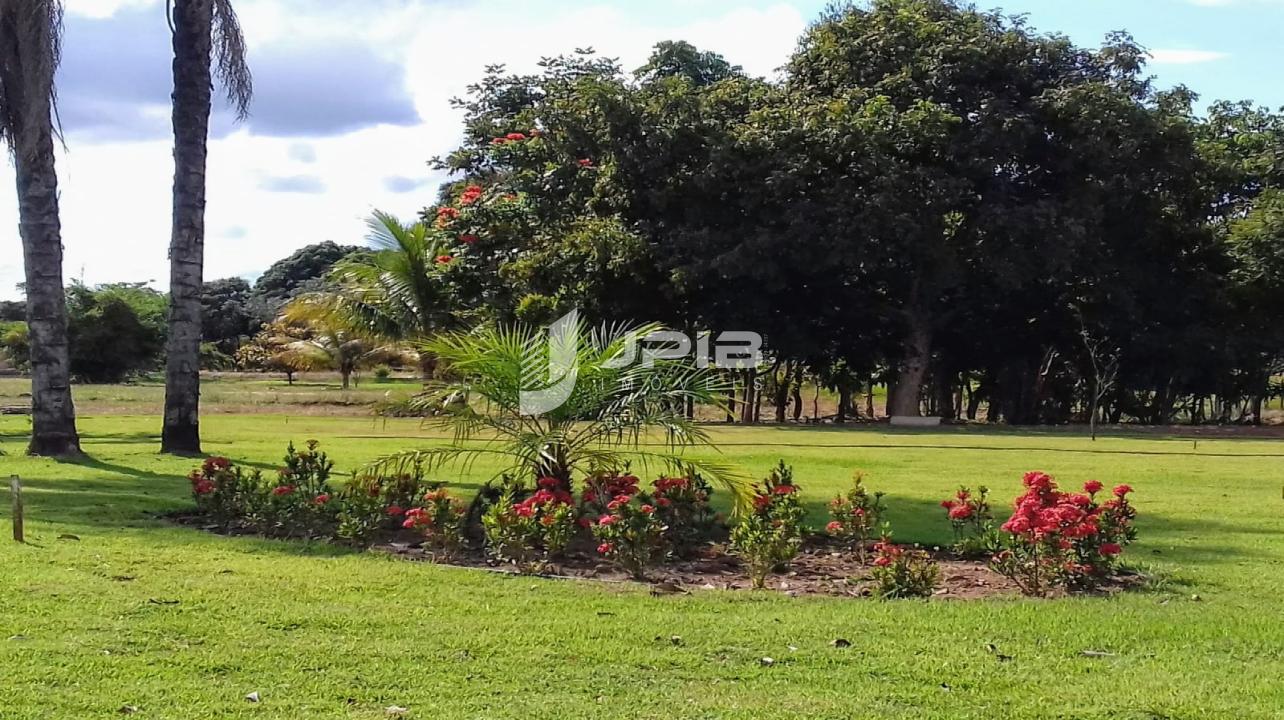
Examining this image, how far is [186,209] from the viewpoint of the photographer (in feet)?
50.1

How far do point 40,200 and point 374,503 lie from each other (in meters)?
9.26

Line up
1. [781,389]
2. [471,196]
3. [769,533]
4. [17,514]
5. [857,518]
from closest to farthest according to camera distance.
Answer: [769,533], [17,514], [857,518], [471,196], [781,389]

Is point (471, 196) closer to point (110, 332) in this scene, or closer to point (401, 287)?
point (401, 287)

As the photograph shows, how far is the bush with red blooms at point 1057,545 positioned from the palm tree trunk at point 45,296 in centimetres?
1220

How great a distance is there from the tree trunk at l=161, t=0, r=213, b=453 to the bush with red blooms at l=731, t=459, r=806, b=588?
987cm

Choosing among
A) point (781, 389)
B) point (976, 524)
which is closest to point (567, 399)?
point (976, 524)

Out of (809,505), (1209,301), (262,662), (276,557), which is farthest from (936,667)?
(1209,301)

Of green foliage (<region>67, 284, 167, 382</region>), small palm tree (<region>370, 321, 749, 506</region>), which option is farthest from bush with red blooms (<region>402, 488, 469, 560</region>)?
green foliage (<region>67, 284, 167, 382</region>)

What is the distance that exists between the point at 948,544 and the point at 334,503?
4.36 meters

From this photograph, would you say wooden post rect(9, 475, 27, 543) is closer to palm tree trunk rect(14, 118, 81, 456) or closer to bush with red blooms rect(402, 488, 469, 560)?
bush with red blooms rect(402, 488, 469, 560)

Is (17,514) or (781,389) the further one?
(781,389)

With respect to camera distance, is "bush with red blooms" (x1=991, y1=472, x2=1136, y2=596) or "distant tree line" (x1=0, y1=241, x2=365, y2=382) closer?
"bush with red blooms" (x1=991, y1=472, x2=1136, y2=596)

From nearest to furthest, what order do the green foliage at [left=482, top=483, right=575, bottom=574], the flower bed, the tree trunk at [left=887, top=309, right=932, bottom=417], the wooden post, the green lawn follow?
the green lawn < the flower bed < the green foliage at [left=482, top=483, right=575, bottom=574] < the wooden post < the tree trunk at [left=887, top=309, right=932, bottom=417]

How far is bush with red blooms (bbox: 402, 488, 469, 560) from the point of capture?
7.56 meters
